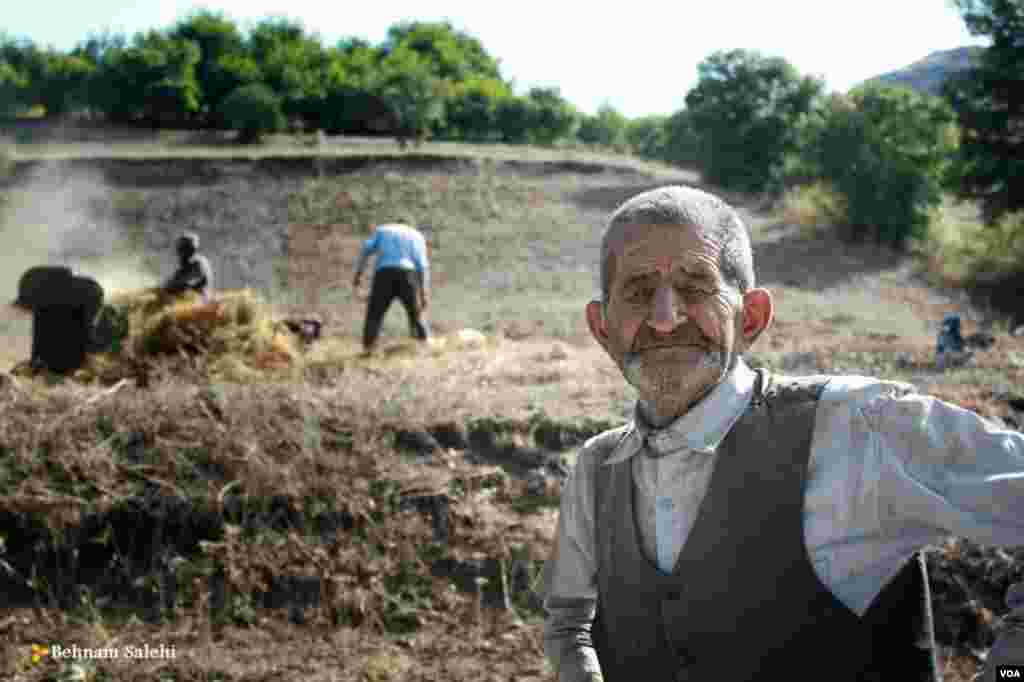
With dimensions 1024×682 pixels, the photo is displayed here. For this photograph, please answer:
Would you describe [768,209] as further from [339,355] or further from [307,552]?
[307,552]

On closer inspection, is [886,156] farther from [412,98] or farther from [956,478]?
[412,98]

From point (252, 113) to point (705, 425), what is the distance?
125ft

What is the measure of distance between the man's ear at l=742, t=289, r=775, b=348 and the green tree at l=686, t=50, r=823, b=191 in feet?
90.0

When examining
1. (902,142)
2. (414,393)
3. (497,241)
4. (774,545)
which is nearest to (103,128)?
(497,241)

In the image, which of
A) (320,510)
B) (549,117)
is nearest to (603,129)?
(549,117)

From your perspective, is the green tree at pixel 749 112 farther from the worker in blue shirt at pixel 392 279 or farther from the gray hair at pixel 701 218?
the gray hair at pixel 701 218

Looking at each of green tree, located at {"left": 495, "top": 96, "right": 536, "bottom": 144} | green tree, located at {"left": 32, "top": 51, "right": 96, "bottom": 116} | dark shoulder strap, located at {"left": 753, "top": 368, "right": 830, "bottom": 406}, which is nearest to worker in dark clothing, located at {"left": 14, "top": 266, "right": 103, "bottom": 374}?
dark shoulder strap, located at {"left": 753, "top": 368, "right": 830, "bottom": 406}

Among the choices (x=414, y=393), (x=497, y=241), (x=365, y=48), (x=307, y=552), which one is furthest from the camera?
(x=365, y=48)

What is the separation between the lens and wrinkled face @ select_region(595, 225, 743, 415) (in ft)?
6.02

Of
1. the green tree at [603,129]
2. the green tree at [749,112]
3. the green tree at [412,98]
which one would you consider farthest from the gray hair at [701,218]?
the green tree at [603,129]

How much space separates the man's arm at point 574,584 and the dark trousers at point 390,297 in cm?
899

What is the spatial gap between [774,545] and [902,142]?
21.1m

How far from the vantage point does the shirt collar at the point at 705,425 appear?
69.7 inches

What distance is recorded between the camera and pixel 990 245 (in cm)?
2023
